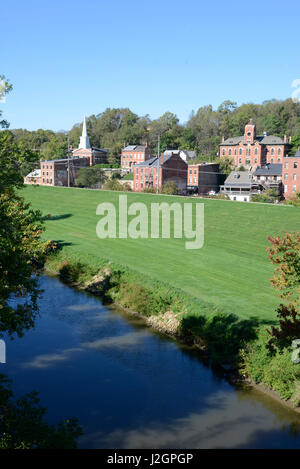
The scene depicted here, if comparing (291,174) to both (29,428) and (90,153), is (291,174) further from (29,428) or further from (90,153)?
(29,428)

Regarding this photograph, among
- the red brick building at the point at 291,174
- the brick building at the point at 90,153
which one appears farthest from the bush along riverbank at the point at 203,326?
the brick building at the point at 90,153

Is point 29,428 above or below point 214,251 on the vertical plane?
below

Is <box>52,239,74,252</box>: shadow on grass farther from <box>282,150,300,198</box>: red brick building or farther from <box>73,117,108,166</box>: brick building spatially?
<box>73,117,108,166</box>: brick building

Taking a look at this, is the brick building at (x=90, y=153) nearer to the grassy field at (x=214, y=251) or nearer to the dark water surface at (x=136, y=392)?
the grassy field at (x=214, y=251)

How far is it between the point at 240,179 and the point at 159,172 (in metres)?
17.5

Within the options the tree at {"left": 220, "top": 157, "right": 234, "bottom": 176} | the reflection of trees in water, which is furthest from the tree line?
the reflection of trees in water

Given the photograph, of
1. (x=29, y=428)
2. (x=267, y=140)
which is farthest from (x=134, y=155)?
(x=29, y=428)

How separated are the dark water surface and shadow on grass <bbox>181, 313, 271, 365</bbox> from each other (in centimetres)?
79

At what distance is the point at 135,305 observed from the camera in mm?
25656

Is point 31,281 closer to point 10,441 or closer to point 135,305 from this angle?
point 10,441

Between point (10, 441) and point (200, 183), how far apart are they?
90503mm

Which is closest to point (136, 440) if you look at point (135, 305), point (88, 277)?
point (135, 305)

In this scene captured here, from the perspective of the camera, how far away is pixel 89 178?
99.9 meters

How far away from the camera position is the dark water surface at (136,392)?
14.3 metres
